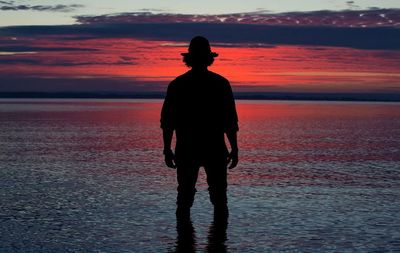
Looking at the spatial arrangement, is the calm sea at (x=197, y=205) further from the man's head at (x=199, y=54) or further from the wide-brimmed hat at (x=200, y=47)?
the wide-brimmed hat at (x=200, y=47)

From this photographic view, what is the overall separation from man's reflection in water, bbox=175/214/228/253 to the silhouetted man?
317mm

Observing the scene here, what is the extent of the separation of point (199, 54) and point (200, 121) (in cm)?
85

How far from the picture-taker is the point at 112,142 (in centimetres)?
2966

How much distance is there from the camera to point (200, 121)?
9320mm

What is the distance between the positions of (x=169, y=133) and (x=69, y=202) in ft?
11.7

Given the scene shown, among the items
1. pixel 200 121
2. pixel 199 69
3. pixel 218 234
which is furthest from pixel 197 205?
pixel 199 69

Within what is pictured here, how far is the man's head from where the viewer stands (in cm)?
914

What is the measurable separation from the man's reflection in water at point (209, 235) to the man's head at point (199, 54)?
6.61 ft

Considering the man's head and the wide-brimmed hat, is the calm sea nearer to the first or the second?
the man's head

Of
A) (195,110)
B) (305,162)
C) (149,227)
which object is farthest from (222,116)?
(305,162)

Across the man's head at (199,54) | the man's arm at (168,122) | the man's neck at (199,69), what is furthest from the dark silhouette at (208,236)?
the man's head at (199,54)

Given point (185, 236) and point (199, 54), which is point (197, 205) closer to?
point (185, 236)

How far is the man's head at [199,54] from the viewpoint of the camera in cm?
914

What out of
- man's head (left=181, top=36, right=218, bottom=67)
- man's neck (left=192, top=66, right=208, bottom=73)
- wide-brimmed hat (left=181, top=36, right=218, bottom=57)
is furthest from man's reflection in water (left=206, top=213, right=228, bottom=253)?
wide-brimmed hat (left=181, top=36, right=218, bottom=57)
